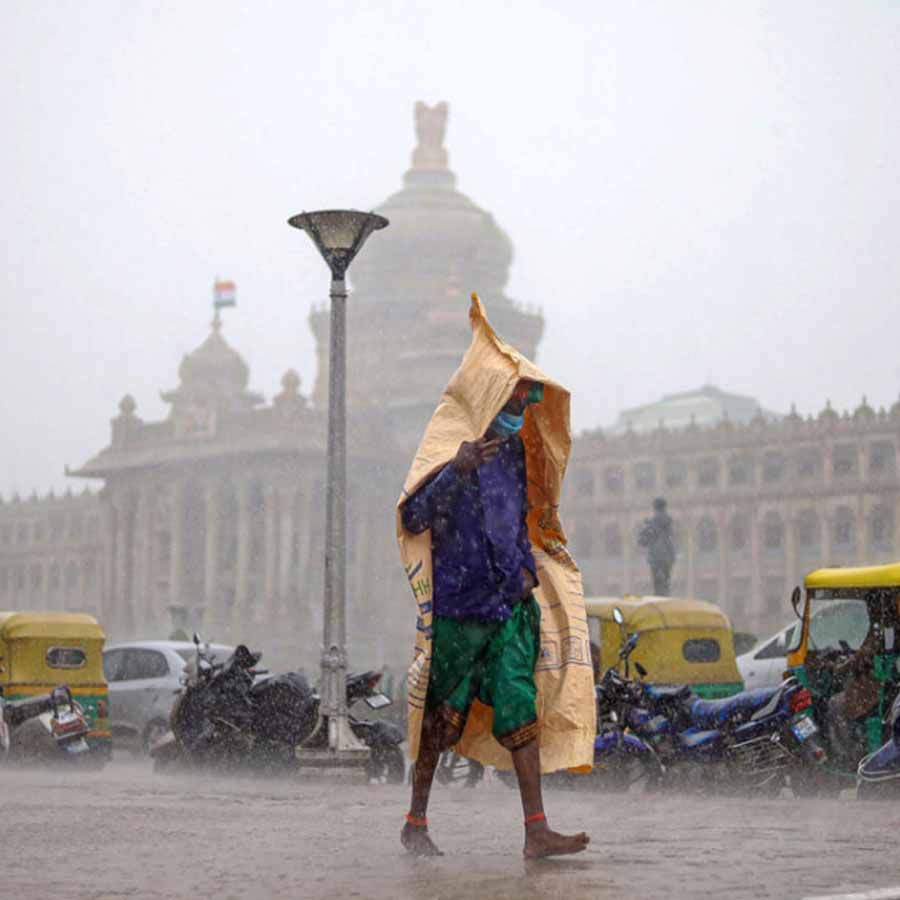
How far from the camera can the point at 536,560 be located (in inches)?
231

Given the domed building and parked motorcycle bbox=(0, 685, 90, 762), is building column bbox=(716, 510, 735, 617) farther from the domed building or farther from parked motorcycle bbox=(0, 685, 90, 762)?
parked motorcycle bbox=(0, 685, 90, 762)

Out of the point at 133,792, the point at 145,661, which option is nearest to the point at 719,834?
the point at 133,792

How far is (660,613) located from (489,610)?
27.1 ft

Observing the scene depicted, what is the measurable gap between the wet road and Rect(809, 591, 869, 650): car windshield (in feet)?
5.82

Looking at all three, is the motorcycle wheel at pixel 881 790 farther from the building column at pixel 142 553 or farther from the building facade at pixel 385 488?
Result: the building column at pixel 142 553

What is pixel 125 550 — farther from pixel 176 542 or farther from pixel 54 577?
pixel 54 577

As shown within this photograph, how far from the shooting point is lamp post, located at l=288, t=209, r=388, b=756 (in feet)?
35.9

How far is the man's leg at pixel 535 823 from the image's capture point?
5363 mm

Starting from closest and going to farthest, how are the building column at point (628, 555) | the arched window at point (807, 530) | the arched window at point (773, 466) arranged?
the arched window at point (807, 530), the arched window at point (773, 466), the building column at point (628, 555)

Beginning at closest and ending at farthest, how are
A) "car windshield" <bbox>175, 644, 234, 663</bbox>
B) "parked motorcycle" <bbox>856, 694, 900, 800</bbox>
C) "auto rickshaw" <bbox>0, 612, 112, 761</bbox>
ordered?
"parked motorcycle" <bbox>856, 694, 900, 800</bbox> < "auto rickshaw" <bbox>0, 612, 112, 761</bbox> < "car windshield" <bbox>175, 644, 234, 663</bbox>

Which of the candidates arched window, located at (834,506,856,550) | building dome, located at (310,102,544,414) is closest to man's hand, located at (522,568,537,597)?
arched window, located at (834,506,856,550)

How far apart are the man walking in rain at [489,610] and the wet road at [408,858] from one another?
0.34m

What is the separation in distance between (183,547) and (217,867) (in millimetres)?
66536

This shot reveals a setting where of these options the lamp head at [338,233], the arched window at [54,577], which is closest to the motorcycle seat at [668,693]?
the lamp head at [338,233]
